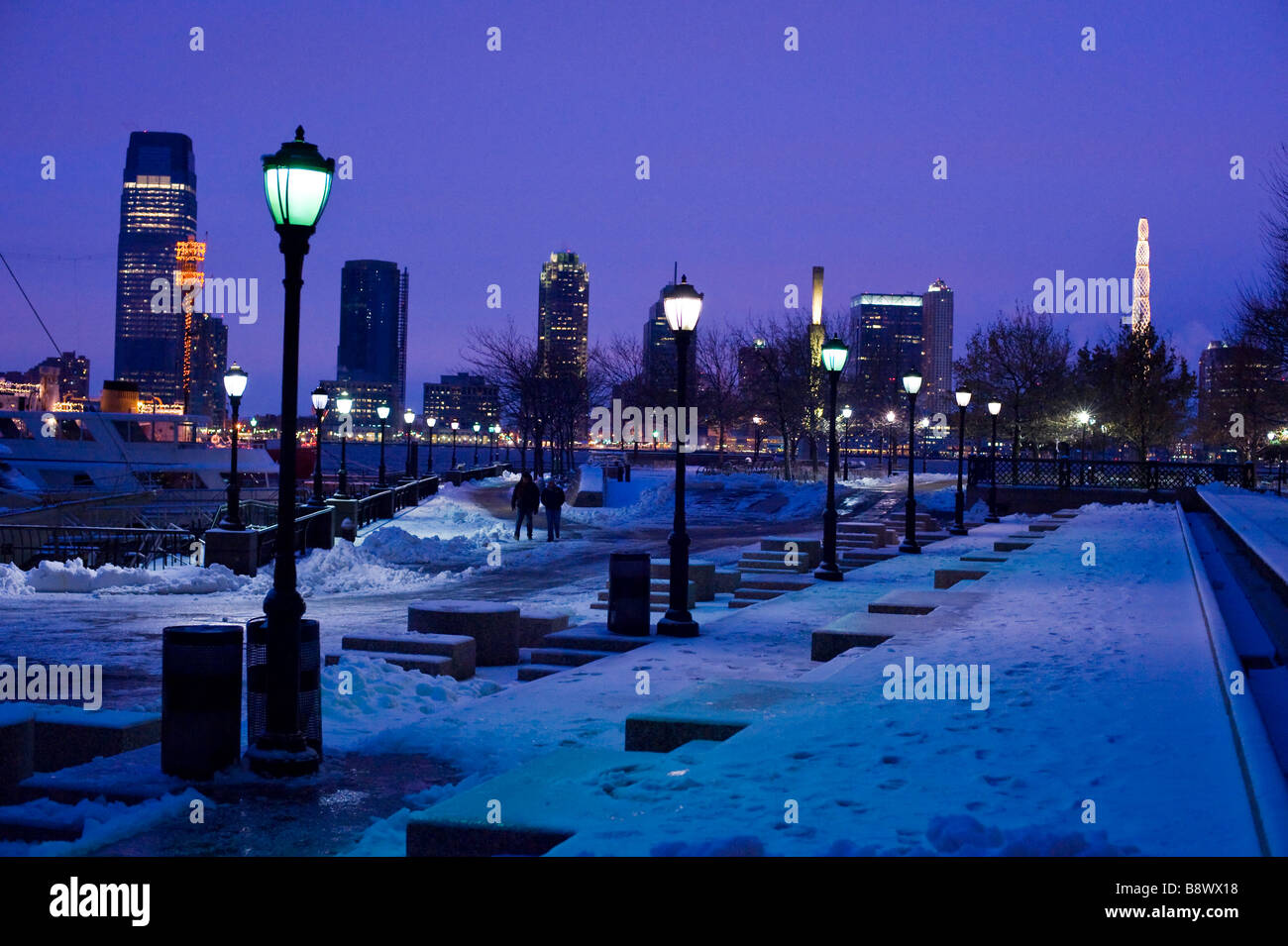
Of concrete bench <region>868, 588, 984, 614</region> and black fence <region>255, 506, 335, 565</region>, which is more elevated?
concrete bench <region>868, 588, 984, 614</region>

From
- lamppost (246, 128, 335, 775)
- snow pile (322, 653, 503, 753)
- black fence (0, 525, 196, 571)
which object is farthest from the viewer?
black fence (0, 525, 196, 571)

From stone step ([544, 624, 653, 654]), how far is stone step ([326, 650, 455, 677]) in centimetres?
156

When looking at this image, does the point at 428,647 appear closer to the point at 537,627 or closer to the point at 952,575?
the point at 537,627

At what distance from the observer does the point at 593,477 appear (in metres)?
47.6

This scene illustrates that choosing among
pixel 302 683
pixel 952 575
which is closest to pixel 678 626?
pixel 952 575

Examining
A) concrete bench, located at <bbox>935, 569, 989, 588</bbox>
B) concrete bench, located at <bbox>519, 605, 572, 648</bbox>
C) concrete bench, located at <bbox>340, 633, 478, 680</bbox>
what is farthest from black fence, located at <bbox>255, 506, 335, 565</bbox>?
concrete bench, located at <bbox>935, 569, 989, 588</bbox>

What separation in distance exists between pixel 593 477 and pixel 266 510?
18.6m

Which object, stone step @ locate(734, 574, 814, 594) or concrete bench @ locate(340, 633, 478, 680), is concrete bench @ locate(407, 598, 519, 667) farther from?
stone step @ locate(734, 574, 814, 594)

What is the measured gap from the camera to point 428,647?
11.2 m

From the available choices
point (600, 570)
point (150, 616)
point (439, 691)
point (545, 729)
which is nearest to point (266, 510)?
point (600, 570)

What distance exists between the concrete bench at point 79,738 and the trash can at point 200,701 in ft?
2.65

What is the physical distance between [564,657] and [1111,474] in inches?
1555

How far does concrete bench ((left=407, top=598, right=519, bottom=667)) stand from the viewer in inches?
482
